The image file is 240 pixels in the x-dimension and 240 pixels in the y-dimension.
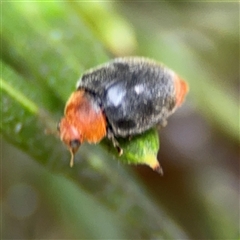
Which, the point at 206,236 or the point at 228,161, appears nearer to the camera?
the point at 206,236

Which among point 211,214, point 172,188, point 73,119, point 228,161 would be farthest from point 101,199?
point 228,161

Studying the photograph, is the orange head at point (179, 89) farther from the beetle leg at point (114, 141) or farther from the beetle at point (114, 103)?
the beetle leg at point (114, 141)

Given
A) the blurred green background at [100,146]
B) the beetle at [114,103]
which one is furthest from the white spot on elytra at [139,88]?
the blurred green background at [100,146]

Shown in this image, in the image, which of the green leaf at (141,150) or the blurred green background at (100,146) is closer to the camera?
the green leaf at (141,150)

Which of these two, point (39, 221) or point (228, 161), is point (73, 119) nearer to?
point (39, 221)

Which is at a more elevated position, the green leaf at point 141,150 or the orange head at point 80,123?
the green leaf at point 141,150

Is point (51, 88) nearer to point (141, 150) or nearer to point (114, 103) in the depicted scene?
point (114, 103)

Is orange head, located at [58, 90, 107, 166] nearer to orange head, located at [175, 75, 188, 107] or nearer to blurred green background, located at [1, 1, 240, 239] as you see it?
blurred green background, located at [1, 1, 240, 239]
